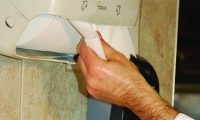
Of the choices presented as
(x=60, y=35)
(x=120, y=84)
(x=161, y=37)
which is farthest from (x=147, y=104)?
(x=161, y=37)

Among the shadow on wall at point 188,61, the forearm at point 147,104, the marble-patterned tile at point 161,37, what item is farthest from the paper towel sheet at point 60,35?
the shadow on wall at point 188,61

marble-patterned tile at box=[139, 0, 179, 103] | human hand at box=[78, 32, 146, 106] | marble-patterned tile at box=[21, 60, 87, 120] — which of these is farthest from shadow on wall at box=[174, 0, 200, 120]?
human hand at box=[78, 32, 146, 106]

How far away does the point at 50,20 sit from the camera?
1.59 ft

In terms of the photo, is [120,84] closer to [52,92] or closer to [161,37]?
[52,92]

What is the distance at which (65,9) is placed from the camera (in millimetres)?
465

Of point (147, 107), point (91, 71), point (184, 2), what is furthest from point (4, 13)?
point (184, 2)

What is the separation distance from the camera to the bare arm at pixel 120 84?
529mm

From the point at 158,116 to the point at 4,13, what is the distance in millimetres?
Answer: 331

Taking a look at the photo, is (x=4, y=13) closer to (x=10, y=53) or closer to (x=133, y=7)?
(x=10, y=53)

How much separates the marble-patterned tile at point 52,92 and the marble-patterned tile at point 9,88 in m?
0.02

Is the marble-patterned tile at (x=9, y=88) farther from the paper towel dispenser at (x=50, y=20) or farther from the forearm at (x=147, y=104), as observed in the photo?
the forearm at (x=147, y=104)

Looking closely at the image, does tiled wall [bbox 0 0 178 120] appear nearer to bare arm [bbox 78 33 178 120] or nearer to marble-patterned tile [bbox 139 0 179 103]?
marble-patterned tile [bbox 139 0 179 103]

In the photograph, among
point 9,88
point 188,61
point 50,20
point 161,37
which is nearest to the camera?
point 50,20

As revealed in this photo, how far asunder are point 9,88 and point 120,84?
0.23 m
